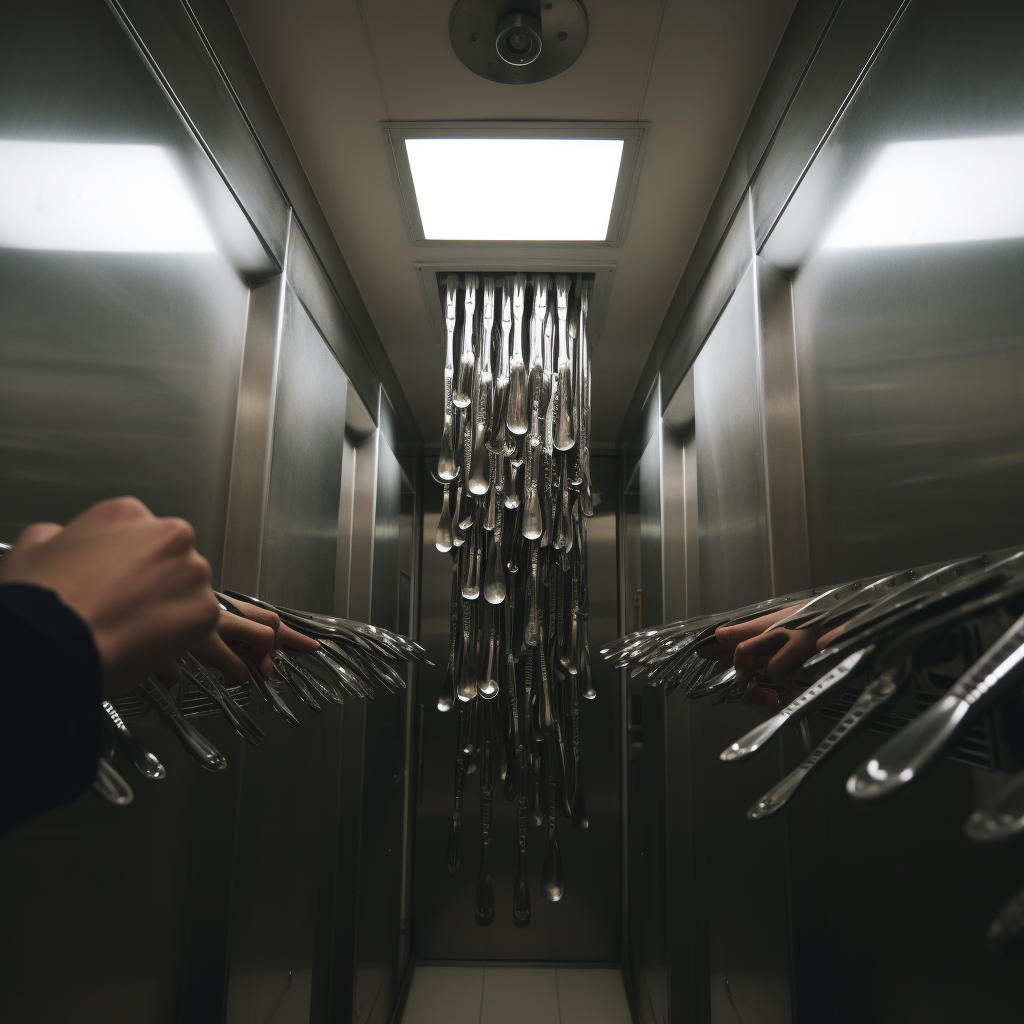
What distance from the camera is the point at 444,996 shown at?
3.41 meters

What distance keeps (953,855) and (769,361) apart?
0.91 metres

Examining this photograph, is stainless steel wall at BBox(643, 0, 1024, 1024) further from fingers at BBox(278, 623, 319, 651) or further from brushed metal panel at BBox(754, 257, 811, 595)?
fingers at BBox(278, 623, 319, 651)

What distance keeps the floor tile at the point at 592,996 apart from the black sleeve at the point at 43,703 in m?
3.61

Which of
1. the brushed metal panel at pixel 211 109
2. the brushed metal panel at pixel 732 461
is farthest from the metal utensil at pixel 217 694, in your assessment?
the brushed metal panel at pixel 732 461

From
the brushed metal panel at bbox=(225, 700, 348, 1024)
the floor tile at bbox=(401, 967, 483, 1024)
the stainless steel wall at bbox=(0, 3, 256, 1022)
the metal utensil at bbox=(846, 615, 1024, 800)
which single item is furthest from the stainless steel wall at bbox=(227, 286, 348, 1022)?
the floor tile at bbox=(401, 967, 483, 1024)

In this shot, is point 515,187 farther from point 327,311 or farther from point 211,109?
point 211,109

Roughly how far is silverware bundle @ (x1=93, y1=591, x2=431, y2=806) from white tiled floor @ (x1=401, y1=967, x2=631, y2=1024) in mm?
2860

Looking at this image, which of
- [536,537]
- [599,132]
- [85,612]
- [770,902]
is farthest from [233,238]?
[770,902]

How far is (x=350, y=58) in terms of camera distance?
1372 millimetres

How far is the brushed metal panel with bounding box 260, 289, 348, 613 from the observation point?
1553mm

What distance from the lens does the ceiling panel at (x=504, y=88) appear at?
50.6 inches

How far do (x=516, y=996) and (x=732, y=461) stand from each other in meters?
3.07

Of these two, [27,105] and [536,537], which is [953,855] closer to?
[536,537]

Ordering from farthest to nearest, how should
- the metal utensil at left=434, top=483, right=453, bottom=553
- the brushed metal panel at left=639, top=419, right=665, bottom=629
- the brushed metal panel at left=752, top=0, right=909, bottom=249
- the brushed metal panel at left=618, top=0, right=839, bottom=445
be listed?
the brushed metal panel at left=639, top=419, right=665, bottom=629 < the metal utensil at left=434, top=483, right=453, bottom=553 < the brushed metal panel at left=618, top=0, right=839, bottom=445 < the brushed metal panel at left=752, top=0, right=909, bottom=249
